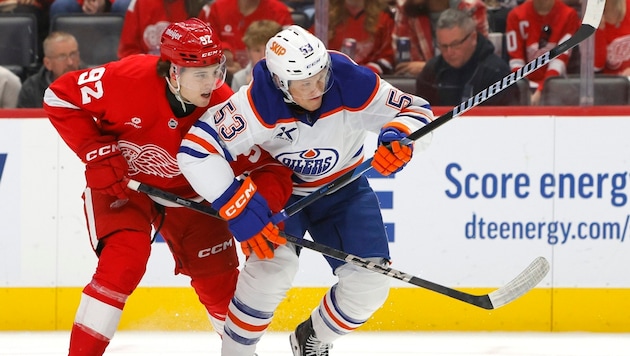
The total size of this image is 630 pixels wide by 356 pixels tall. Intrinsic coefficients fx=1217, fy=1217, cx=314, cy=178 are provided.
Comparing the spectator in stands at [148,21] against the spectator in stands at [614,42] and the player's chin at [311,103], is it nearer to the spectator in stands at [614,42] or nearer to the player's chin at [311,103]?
the player's chin at [311,103]

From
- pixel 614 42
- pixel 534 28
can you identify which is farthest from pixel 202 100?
pixel 614 42

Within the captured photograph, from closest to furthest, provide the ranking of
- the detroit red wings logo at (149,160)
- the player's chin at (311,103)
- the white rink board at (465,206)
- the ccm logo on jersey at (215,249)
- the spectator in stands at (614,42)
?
1. the player's chin at (311,103)
2. the detroit red wings logo at (149,160)
3. the ccm logo on jersey at (215,249)
4. the white rink board at (465,206)
5. the spectator in stands at (614,42)

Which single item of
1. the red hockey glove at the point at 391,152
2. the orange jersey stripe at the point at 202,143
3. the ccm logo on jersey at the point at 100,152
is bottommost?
the red hockey glove at the point at 391,152

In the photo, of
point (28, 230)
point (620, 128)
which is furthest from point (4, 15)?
point (620, 128)

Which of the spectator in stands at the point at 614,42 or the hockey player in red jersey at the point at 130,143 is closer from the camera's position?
the hockey player in red jersey at the point at 130,143

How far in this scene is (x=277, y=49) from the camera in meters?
3.59

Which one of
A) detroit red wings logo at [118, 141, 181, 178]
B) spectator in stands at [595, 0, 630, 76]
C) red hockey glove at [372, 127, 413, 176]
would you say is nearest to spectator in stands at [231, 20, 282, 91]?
detroit red wings logo at [118, 141, 181, 178]

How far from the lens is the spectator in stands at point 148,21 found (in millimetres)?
4984

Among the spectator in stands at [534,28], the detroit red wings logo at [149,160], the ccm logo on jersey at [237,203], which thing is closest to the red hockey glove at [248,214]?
the ccm logo on jersey at [237,203]

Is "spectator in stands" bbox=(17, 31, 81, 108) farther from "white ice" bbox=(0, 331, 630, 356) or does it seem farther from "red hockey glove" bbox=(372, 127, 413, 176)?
"red hockey glove" bbox=(372, 127, 413, 176)

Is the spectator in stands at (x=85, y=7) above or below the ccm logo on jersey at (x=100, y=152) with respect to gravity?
below

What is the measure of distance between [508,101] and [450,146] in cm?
32

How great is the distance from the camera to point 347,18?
503cm

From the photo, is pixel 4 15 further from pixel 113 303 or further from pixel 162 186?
pixel 113 303
